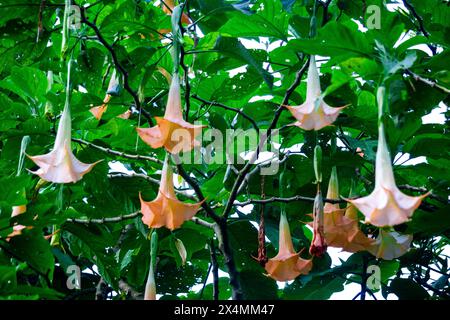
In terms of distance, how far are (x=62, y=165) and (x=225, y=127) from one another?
812 millimetres

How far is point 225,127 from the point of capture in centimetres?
249

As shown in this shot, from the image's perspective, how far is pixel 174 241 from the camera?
2447 mm

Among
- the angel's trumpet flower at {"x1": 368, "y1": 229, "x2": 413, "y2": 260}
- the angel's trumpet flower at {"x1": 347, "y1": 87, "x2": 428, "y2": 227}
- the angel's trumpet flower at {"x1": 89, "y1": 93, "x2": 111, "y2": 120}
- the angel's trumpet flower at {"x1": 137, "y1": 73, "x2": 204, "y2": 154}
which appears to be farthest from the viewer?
the angel's trumpet flower at {"x1": 89, "y1": 93, "x2": 111, "y2": 120}

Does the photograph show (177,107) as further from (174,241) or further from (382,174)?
(174,241)

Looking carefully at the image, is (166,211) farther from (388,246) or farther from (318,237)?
(388,246)

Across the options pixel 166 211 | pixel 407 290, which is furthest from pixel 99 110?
pixel 407 290

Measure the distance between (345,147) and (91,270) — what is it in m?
1.34

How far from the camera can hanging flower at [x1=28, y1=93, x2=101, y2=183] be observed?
1.79 metres

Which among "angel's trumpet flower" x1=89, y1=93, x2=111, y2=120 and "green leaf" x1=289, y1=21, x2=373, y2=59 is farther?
"angel's trumpet flower" x1=89, y1=93, x2=111, y2=120

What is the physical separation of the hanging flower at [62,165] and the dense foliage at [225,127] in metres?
0.06

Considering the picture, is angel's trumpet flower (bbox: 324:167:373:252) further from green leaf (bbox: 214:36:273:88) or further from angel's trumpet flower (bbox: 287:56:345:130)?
green leaf (bbox: 214:36:273:88)

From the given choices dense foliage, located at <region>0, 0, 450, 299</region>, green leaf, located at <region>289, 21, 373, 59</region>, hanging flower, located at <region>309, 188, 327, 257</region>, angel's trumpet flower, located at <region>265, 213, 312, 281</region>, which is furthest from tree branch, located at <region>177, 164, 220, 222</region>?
green leaf, located at <region>289, 21, 373, 59</region>

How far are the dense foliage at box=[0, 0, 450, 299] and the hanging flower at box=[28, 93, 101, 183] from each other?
0.06 metres
